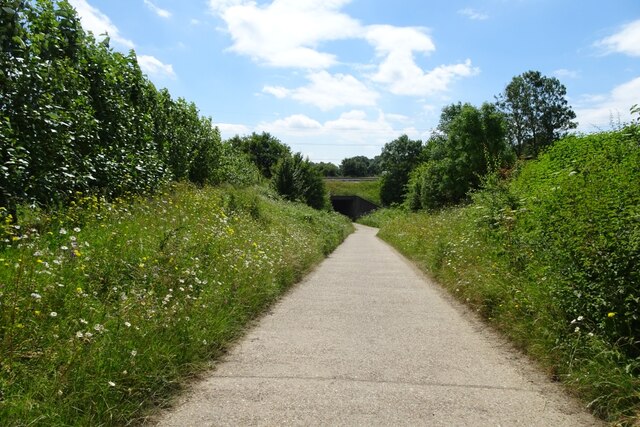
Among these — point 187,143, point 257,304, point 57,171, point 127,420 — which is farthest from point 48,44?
point 187,143

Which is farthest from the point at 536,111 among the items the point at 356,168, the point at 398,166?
the point at 356,168

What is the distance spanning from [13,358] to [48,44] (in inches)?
222

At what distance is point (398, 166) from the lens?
7819cm

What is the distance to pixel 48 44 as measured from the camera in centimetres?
721

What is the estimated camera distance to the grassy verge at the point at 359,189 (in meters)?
81.3

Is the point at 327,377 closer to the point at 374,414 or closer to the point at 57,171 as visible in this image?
the point at 374,414

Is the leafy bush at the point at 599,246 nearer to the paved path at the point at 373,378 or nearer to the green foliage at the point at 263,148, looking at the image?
the paved path at the point at 373,378

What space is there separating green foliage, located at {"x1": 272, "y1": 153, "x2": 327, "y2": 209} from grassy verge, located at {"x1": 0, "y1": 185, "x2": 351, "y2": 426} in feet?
91.6

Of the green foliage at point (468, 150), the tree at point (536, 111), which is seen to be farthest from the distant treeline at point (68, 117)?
the tree at point (536, 111)

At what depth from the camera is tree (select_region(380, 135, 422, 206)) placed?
253 feet

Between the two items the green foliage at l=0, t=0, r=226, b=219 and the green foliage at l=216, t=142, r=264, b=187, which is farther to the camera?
the green foliage at l=216, t=142, r=264, b=187

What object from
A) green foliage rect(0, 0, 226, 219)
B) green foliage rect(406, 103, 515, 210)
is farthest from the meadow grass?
green foliage rect(406, 103, 515, 210)

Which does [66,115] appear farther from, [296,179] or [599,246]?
[296,179]

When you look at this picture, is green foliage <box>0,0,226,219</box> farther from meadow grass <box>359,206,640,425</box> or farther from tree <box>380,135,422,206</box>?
tree <box>380,135,422,206</box>
